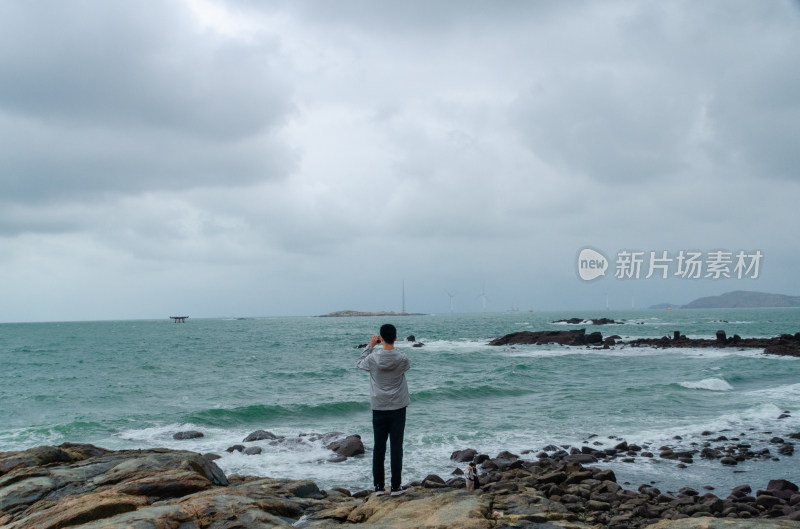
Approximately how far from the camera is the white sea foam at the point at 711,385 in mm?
26312

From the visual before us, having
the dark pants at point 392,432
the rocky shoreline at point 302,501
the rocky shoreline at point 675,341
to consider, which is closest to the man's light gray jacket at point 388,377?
the dark pants at point 392,432

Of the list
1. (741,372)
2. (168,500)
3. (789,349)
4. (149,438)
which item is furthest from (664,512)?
(789,349)

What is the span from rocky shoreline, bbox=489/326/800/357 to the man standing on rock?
47.3m

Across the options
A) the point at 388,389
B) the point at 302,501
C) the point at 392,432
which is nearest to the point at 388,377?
the point at 388,389

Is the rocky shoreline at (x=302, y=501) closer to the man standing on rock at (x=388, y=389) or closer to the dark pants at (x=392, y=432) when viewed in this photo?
the dark pants at (x=392, y=432)

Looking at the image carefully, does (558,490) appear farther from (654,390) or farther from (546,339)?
(546,339)

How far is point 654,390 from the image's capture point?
2544cm

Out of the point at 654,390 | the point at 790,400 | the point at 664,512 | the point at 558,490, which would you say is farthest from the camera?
the point at 654,390

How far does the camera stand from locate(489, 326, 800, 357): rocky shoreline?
1829 inches

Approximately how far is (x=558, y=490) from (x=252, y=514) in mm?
6505

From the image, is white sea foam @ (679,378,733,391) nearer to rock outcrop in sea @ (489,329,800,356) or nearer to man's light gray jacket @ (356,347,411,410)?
rock outcrop in sea @ (489,329,800,356)

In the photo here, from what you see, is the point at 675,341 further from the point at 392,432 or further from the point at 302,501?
the point at 302,501

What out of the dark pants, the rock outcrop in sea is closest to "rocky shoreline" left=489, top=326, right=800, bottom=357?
the rock outcrop in sea

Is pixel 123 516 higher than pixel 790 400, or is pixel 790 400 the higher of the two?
pixel 123 516
